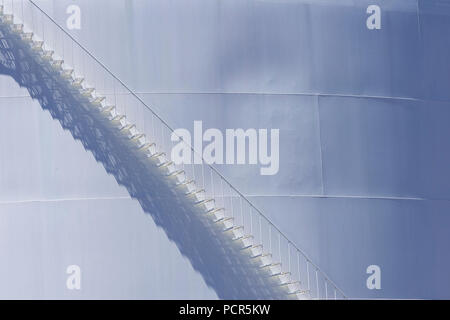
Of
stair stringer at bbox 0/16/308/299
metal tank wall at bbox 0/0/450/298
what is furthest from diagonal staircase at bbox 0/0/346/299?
metal tank wall at bbox 0/0/450/298

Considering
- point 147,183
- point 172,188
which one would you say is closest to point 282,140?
point 172,188

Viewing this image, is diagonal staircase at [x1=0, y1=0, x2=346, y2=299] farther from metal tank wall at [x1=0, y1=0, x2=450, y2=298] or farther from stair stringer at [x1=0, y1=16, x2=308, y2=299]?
metal tank wall at [x1=0, y1=0, x2=450, y2=298]

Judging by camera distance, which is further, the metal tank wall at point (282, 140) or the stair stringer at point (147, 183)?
the metal tank wall at point (282, 140)

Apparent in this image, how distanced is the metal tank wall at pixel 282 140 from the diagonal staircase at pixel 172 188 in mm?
283

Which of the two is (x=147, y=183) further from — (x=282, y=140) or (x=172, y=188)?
(x=282, y=140)

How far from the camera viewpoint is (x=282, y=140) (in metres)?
55.1

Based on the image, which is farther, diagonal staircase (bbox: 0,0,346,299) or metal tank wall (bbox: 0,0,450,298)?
metal tank wall (bbox: 0,0,450,298)

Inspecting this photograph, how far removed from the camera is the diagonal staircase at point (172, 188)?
54781mm

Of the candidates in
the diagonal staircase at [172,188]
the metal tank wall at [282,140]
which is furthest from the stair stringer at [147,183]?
the metal tank wall at [282,140]

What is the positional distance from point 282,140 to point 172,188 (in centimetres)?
278

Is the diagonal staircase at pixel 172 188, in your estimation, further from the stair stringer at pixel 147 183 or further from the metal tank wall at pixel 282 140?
the metal tank wall at pixel 282 140

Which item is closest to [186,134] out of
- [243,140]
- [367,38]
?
[243,140]

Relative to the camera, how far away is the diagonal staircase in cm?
5478

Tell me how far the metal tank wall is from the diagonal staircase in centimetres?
28
